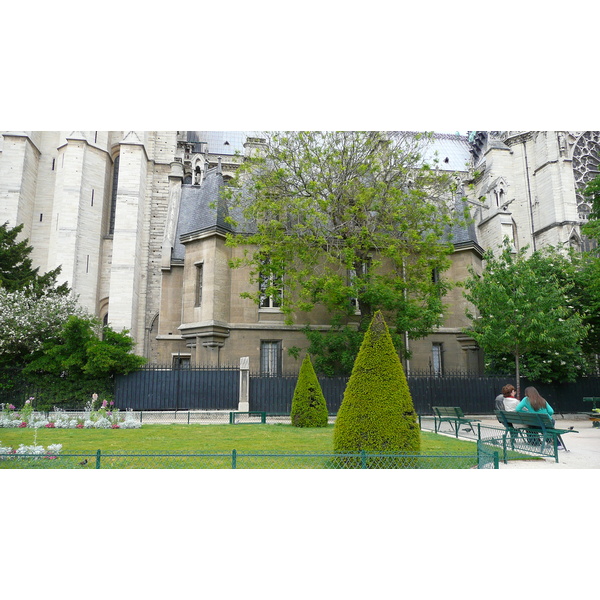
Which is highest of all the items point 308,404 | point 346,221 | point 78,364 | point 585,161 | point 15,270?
point 585,161

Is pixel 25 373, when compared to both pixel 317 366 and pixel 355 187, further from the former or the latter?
pixel 355 187

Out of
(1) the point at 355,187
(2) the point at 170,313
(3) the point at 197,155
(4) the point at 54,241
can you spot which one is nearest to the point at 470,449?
(1) the point at 355,187

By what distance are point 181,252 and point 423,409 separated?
46.0 ft

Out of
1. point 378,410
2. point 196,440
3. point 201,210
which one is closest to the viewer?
point 378,410

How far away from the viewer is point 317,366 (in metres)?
20.5

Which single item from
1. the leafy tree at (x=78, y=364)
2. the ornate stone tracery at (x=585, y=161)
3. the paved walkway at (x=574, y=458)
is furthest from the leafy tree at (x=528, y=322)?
the ornate stone tracery at (x=585, y=161)

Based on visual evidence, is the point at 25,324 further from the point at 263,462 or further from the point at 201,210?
the point at 263,462

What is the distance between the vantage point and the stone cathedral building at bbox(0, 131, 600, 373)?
74.2ft

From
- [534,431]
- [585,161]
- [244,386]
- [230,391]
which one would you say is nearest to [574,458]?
[534,431]

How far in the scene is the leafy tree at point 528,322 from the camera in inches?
743

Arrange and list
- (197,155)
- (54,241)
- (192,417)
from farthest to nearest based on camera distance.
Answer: (197,155), (54,241), (192,417)

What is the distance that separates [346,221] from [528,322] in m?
8.03

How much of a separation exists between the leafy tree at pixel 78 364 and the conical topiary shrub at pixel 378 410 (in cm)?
1226

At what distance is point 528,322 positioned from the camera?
62.2 ft
